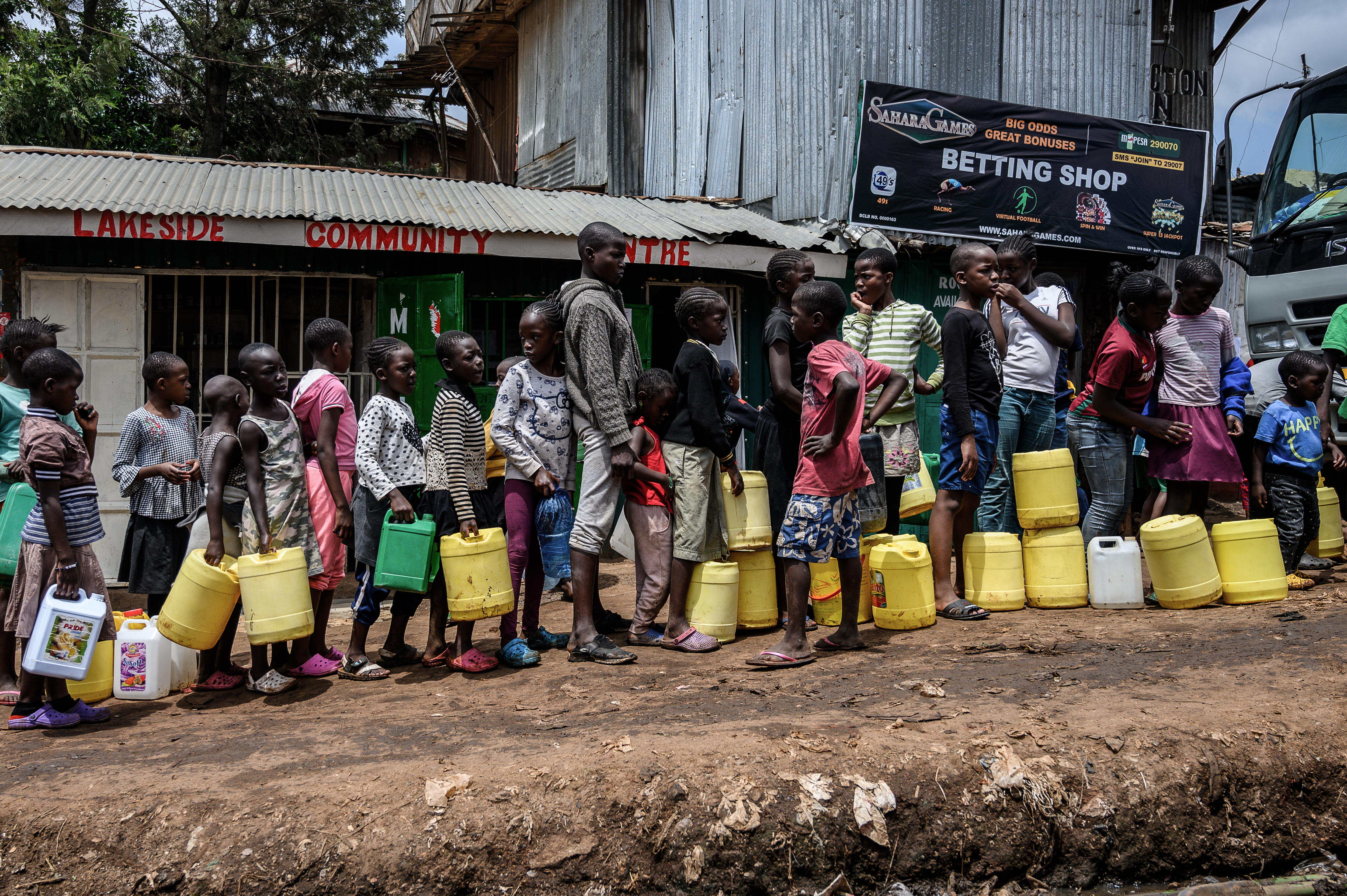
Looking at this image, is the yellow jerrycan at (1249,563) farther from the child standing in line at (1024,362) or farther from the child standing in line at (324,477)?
the child standing in line at (324,477)

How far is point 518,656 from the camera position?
472 centimetres

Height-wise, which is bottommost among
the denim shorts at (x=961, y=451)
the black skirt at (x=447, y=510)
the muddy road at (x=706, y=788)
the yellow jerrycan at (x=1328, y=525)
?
the muddy road at (x=706, y=788)

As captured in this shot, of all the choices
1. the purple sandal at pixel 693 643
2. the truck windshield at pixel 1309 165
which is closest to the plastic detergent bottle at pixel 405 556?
the purple sandal at pixel 693 643

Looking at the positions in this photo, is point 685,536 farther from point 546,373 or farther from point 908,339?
Answer: point 908,339

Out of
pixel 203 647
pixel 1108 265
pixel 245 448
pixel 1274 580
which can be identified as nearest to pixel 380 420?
pixel 245 448

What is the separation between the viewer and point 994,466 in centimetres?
566

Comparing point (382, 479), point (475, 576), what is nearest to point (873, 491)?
point (475, 576)

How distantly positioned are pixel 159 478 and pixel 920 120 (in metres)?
7.23

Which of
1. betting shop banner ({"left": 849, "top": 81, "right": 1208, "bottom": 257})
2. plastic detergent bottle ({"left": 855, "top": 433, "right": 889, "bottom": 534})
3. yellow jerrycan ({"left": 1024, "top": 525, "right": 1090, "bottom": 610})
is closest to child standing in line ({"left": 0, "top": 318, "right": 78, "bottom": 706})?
plastic detergent bottle ({"left": 855, "top": 433, "right": 889, "bottom": 534})

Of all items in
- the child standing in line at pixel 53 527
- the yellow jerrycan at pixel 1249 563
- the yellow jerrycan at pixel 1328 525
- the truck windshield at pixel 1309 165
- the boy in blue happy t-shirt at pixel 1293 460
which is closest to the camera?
the child standing in line at pixel 53 527

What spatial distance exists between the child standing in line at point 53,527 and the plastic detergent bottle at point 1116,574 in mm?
4771

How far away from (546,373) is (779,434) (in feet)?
3.91

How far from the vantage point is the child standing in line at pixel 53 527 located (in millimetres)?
3863

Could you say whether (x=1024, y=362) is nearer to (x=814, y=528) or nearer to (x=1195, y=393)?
(x=1195, y=393)
